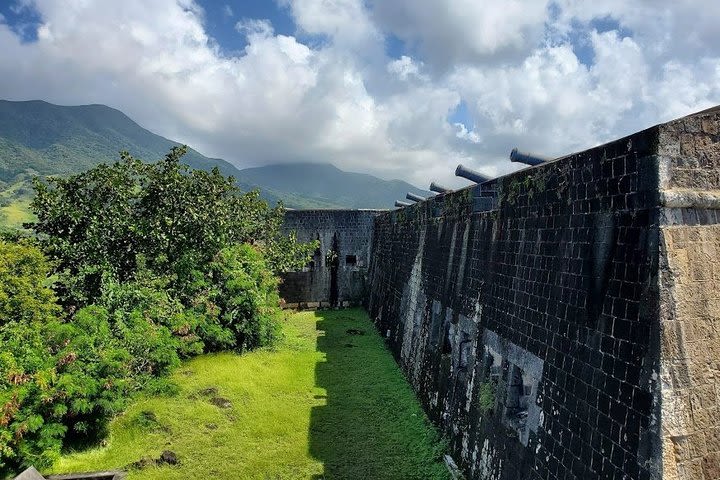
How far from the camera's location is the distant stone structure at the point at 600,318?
167 inches

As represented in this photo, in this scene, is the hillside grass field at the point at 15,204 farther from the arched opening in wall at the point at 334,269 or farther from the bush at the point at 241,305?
the bush at the point at 241,305

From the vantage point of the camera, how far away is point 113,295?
12109 mm

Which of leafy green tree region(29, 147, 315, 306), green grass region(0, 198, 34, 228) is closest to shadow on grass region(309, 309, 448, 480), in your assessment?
leafy green tree region(29, 147, 315, 306)

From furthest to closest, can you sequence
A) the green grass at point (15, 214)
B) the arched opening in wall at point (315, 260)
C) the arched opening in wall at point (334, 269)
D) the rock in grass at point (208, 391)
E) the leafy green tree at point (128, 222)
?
the green grass at point (15, 214) → the arched opening in wall at point (334, 269) → the arched opening in wall at point (315, 260) → the leafy green tree at point (128, 222) → the rock in grass at point (208, 391)

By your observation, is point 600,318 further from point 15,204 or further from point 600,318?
point 15,204

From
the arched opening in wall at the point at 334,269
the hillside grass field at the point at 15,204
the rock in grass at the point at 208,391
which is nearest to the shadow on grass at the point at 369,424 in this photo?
the rock in grass at the point at 208,391

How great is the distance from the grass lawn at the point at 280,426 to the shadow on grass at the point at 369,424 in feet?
0.07

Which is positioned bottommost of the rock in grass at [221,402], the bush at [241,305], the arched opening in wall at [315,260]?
the rock in grass at [221,402]

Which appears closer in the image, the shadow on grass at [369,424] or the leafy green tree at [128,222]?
the shadow on grass at [369,424]

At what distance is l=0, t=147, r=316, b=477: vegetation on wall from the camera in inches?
330

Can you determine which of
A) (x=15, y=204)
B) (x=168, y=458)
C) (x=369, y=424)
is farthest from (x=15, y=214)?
(x=369, y=424)

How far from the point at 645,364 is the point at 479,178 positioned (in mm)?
6241

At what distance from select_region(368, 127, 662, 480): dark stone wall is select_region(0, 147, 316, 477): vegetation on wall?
7126mm

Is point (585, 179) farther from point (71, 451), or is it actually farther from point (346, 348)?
point (346, 348)
